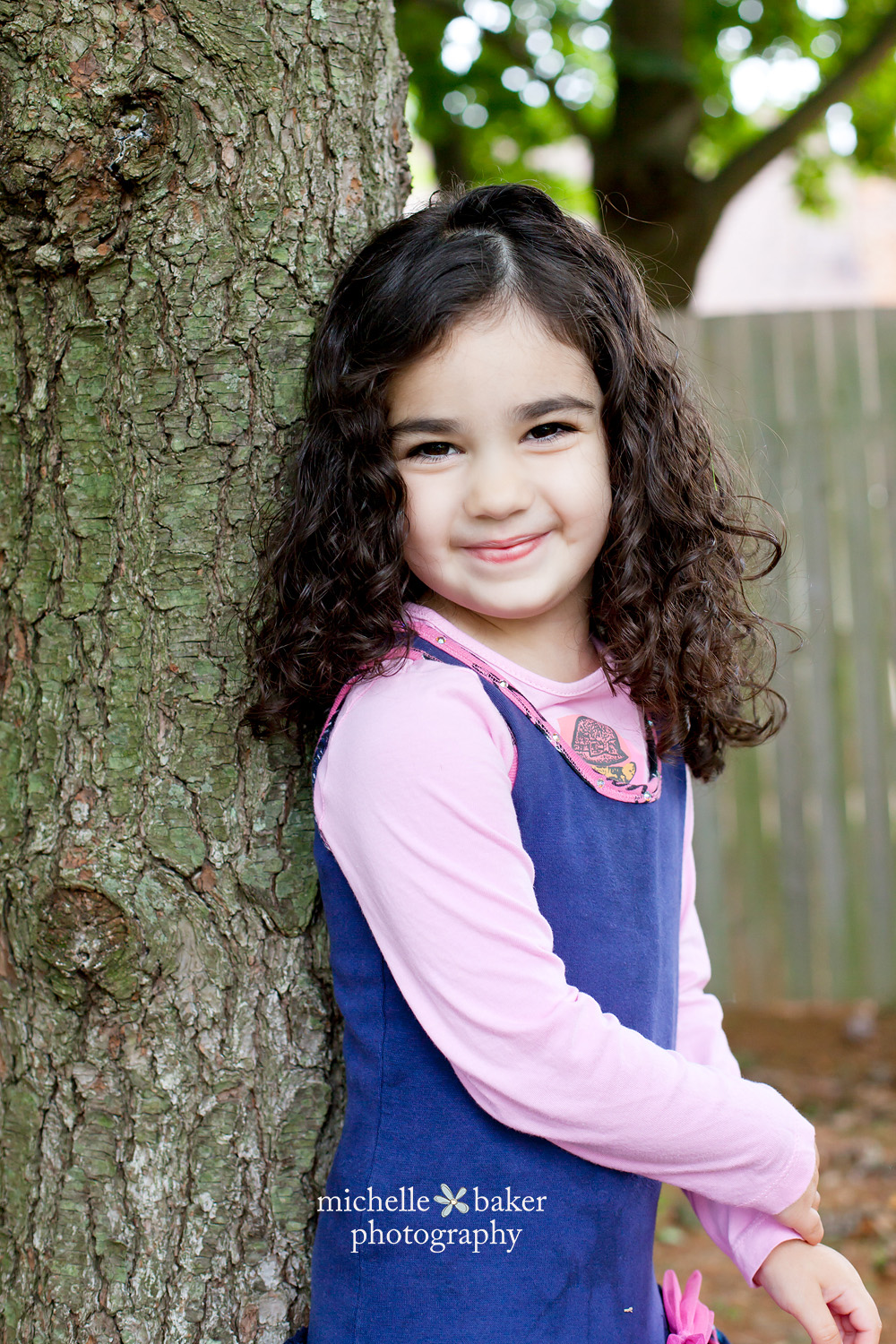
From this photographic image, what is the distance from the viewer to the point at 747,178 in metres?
4.68

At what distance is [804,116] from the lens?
14.9 feet

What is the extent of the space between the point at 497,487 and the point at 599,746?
34 cm

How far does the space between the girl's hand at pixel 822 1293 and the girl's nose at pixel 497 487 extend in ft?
3.07

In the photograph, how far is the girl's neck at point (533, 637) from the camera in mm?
1403

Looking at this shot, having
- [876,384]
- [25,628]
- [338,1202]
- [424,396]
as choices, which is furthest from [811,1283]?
[876,384]

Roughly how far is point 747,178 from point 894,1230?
402 centimetres

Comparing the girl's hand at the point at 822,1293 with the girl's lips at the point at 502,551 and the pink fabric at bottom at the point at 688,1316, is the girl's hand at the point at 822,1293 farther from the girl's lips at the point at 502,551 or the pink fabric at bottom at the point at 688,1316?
the girl's lips at the point at 502,551

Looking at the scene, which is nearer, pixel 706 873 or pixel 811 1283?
pixel 811 1283

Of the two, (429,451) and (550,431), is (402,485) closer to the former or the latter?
(429,451)

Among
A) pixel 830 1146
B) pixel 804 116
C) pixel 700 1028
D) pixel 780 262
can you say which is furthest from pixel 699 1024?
pixel 780 262

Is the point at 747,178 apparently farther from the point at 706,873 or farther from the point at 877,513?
the point at 706,873

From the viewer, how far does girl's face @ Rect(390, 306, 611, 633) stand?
1264 mm

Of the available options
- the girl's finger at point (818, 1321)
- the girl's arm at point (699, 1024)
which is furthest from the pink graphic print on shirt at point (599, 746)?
the girl's finger at point (818, 1321)

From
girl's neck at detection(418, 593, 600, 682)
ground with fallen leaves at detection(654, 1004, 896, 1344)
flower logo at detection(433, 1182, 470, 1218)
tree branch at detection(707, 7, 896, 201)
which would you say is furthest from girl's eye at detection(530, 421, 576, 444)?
tree branch at detection(707, 7, 896, 201)
